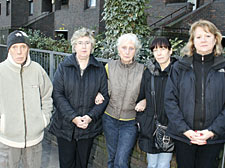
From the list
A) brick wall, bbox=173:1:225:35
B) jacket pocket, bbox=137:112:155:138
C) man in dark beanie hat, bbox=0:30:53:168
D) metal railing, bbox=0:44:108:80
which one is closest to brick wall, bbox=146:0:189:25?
brick wall, bbox=173:1:225:35

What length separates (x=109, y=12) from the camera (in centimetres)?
546

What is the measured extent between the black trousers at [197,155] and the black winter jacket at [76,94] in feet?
3.48

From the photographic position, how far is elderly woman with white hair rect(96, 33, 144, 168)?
3.00m

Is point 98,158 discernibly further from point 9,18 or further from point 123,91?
point 9,18

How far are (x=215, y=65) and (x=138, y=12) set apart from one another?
3.18m

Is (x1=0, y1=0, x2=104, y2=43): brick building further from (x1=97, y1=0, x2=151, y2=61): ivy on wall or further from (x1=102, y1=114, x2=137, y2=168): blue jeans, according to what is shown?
(x1=102, y1=114, x2=137, y2=168): blue jeans

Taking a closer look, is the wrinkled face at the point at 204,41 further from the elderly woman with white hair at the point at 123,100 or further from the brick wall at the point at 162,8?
the brick wall at the point at 162,8

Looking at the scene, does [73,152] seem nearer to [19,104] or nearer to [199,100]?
[19,104]

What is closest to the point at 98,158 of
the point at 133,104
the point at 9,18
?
the point at 133,104

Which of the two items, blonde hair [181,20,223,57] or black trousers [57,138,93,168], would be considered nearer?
blonde hair [181,20,223,57]

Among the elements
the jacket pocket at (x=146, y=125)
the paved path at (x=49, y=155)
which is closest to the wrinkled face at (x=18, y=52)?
the jacket pocket at (x=146, y=125)

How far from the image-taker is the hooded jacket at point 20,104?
2.63 meters

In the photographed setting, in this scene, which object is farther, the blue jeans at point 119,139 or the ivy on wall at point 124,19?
the ivy on wall at point 124,19

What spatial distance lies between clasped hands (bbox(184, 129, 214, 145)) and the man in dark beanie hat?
1633 millimetres
